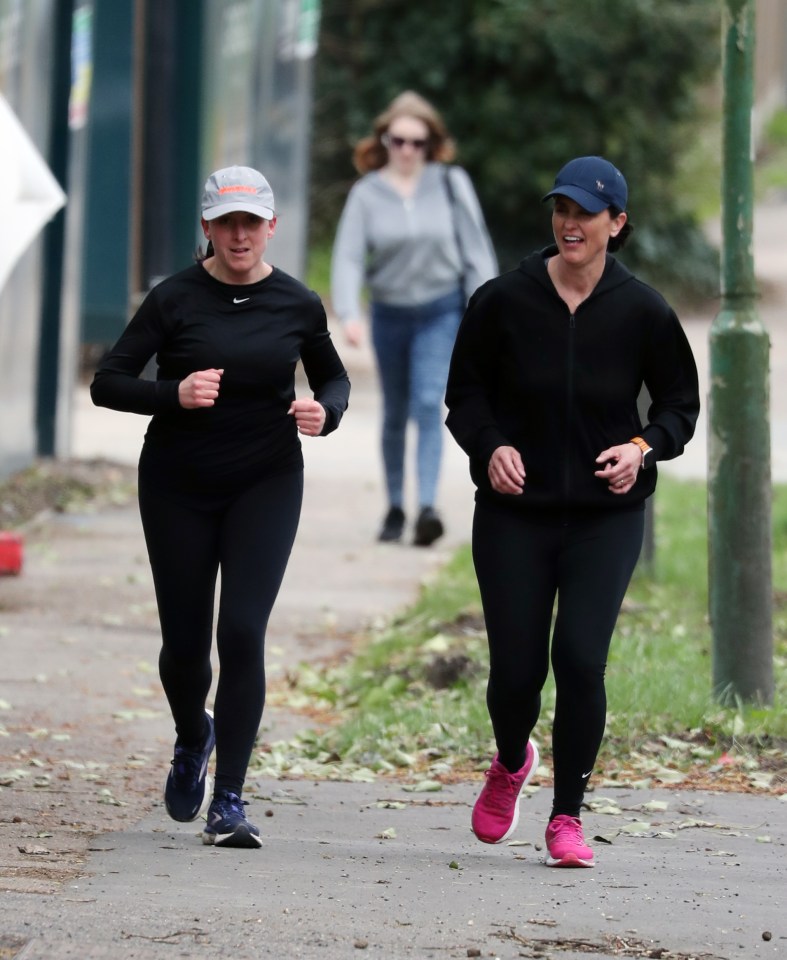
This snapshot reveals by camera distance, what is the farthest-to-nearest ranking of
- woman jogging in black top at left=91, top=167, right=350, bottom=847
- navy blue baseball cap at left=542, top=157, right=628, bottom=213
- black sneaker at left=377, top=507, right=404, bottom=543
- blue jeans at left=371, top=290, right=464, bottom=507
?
1. black sneaker at left=377, top=507, right=404, bottom=543
2. blue jeans at left=371, top=290, right=464, bottom=507
3. woman jogging in black top at left=91, top=167, right=350, bottom=847
4. navy blue baseball cap at left=542, top=157, right=628, bottom=213

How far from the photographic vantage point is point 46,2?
12.1 meters

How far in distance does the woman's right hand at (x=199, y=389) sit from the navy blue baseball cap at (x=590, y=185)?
37.8 inches

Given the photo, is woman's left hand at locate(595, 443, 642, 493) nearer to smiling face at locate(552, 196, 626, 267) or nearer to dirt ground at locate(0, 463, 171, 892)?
smiling face at locate(552, 196, 626, 267)

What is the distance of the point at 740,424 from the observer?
667 cm

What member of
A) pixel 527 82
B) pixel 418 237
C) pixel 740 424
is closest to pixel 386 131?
pixel 418 237

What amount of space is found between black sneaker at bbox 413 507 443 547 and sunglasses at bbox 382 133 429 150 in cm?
187

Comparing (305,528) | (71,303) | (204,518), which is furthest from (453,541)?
(204,518)

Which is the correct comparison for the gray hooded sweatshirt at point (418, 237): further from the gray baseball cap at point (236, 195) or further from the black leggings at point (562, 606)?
the black leggings at point (562, 606)

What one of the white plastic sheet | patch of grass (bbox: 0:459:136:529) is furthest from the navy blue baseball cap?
patch of grass (bbox: 0:459:136:529)

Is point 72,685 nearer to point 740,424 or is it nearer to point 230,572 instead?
point 230,572

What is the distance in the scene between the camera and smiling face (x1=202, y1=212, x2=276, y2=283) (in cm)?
523

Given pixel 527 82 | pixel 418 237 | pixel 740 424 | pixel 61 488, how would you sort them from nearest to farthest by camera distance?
1. pixel 740 424
2. pixel 418 237
3. pixel 61 488
4. pixel 527 82

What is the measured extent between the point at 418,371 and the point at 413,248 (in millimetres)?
620

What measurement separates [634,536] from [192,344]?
1.23 meters
